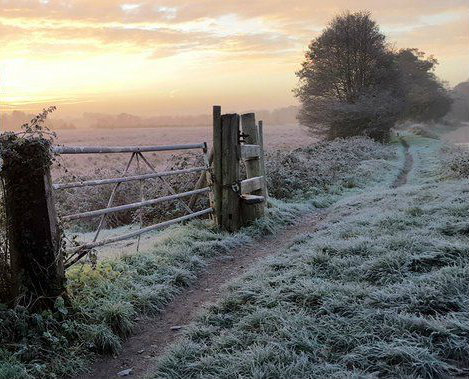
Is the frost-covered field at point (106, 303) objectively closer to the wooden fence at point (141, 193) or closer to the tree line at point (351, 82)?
the wooden fence at point (141, 193)

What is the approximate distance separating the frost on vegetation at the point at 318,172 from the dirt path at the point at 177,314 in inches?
196

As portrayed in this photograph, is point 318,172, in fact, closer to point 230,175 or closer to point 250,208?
point 250,208

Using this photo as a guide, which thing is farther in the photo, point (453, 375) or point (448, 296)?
point (448, 296)

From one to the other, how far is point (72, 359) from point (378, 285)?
122 inches

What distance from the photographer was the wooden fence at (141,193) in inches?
168

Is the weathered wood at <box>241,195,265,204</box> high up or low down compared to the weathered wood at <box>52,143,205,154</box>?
down

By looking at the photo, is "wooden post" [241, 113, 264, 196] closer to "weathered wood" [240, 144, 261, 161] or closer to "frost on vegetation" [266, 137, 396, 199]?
"weathered wood" [240, 144, 261, 161]

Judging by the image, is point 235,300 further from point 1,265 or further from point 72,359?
point 1,265

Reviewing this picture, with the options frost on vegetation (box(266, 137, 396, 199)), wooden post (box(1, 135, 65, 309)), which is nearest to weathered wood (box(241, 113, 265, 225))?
frost on vegetation (box(266, 137, 396, 199))

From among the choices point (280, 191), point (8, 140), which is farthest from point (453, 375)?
point (280, 191)

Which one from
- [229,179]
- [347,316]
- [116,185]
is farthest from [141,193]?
[347,316]

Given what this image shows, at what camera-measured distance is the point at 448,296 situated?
3.91 metres

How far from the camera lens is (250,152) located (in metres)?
9.41

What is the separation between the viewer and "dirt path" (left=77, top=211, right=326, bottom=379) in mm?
4090
